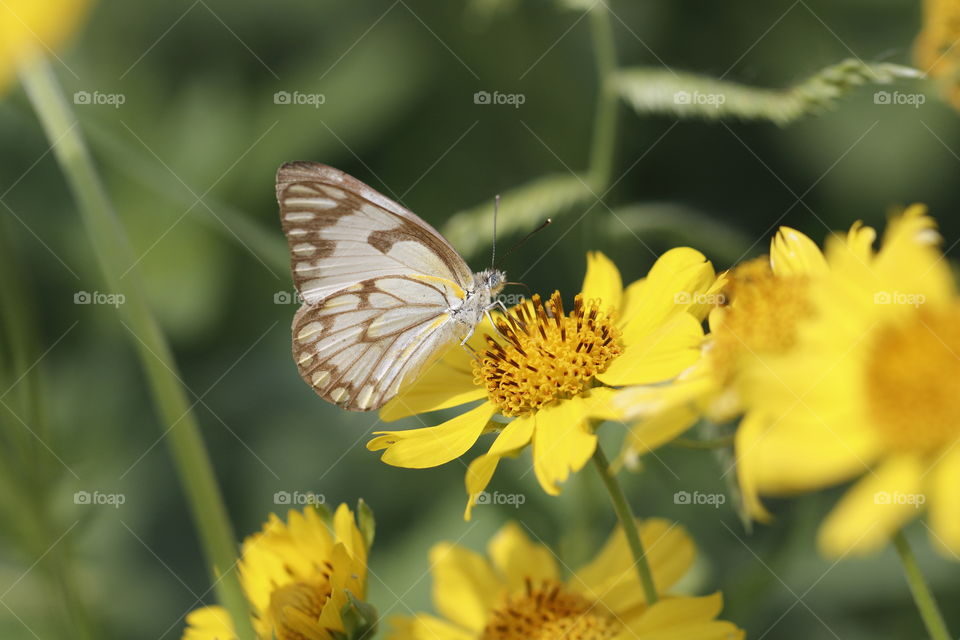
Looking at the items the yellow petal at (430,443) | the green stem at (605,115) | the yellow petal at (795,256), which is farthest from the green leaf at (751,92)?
the yellow petal at (430,443)

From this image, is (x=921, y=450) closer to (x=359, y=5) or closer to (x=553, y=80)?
(x=553, y=80)

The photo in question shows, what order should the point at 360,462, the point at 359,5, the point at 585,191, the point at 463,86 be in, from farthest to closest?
1. the point at 359,5
2. the point at 463,86
3. the point at 360,462
4. the point at 585,191

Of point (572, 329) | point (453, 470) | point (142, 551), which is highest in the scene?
point (572, 329)

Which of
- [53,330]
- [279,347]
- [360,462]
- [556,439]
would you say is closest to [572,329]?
[556,439]

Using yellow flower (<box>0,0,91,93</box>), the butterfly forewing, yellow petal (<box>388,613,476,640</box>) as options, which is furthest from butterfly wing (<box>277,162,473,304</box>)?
yellow petal (<box>388,613,476,640</box>)

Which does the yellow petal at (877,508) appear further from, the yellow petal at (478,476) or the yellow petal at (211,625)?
the yellow petal at (211,625)

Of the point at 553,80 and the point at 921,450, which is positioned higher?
the point at 553,80
